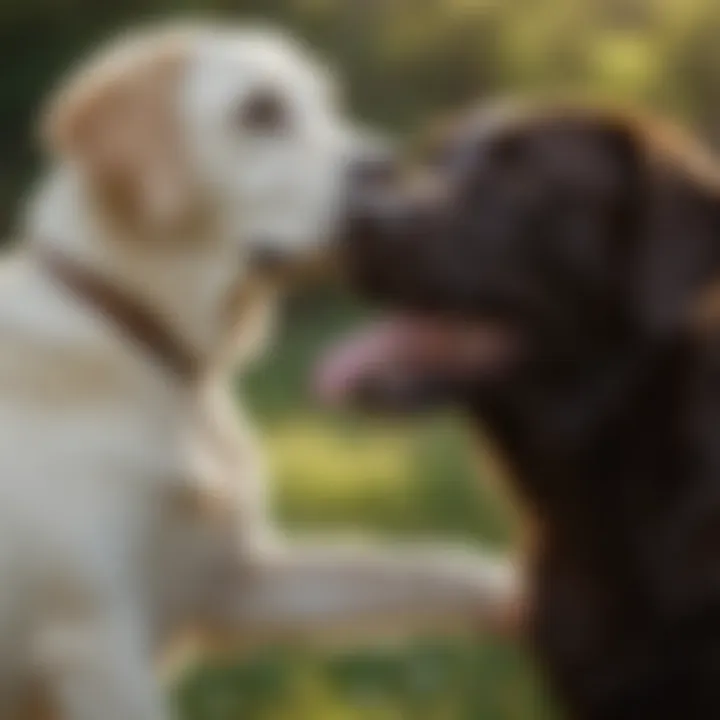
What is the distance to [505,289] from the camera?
1609 millimetres

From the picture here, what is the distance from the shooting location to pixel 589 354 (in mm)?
1610

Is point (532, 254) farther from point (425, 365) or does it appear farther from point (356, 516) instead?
point (356, 516)

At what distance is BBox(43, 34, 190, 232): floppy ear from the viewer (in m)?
1.67

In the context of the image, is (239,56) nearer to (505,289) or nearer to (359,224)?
(359,224)

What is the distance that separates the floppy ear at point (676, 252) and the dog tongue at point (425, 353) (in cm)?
13

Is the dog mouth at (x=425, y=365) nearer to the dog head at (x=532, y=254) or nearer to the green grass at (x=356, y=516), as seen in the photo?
the dog head at (x=532, y=254)

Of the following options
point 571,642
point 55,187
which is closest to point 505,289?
point 571,642

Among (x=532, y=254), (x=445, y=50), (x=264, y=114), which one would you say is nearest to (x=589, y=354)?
(x=532, y=254)

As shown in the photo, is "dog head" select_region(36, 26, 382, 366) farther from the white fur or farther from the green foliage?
the green foliage

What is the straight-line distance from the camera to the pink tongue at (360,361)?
163cm

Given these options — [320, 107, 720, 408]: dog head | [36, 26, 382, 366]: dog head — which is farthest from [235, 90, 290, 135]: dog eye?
[320, 107, 720, 408]: dog head

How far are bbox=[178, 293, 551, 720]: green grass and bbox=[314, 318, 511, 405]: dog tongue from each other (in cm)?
18

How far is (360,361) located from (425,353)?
0.05 meters

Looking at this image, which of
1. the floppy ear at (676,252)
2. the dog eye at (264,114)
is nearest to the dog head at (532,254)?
the floppy ear at (676,252)
